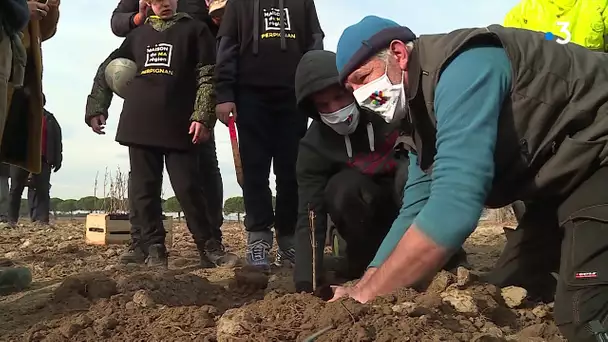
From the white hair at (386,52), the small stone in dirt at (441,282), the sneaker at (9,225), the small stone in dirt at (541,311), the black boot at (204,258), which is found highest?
the white hair at (386,52)

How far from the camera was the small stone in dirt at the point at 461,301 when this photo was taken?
8.56 feet

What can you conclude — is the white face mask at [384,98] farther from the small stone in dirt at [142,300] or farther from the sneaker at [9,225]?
the sneaker at [9,225]

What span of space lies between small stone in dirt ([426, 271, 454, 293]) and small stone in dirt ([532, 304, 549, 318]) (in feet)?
1.23

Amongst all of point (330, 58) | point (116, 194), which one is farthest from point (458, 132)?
point (116, 194)

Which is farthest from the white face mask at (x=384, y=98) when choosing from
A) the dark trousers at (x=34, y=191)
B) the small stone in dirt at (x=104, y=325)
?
the dark trousers at (x=34, y=191)

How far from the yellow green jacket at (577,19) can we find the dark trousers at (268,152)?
5.61 ft

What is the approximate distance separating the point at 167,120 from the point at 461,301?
2.60 meters

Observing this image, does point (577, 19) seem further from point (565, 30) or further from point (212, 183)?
point (212, 183)

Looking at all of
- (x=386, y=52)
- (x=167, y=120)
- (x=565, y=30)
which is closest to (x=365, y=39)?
(x=386, y=52)

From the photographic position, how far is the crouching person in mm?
4469

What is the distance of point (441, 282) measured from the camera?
2898mm

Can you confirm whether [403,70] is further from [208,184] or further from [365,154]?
[208,184]

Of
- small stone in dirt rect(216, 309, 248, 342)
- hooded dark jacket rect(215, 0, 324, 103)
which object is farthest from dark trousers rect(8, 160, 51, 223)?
small stone in dirt rect(216, 309, 248, 342)

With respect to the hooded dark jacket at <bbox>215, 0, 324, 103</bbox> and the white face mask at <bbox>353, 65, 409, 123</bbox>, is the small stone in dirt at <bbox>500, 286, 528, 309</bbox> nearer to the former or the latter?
the white face mask at <bbox>353, 65, 409, 123</bbox>
